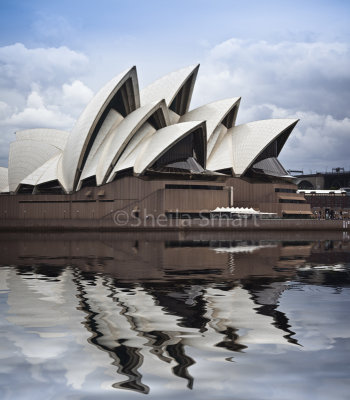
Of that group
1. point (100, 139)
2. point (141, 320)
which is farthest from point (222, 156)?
point (141, 320)

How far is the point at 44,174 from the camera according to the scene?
64.7 metres

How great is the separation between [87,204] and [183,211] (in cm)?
1143

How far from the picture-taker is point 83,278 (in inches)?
625

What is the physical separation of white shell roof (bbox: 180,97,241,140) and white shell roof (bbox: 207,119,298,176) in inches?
136

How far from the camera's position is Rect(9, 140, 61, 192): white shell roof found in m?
67.1

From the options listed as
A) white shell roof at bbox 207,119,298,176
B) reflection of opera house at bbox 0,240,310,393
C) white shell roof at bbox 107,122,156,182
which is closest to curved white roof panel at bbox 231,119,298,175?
white shell roof at bbox 207,119,298,176

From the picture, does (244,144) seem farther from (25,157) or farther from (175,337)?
(175,337)

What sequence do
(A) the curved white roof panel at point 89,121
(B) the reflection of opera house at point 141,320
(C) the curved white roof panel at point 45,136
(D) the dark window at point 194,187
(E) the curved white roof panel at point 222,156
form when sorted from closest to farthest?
(B) the reflection of opera house at point 141,320 < (A) the curved white roof panel at point 89,121 < (D) the dark window at point 194,187 < (E) the curved white roof panel at point 222,156 < (C) the curved white roof panel at point 45,136

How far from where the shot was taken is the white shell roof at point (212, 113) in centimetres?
6562

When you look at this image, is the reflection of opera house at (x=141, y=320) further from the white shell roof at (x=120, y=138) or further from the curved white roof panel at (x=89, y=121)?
the curved white roof panel at (x=89, y=121)

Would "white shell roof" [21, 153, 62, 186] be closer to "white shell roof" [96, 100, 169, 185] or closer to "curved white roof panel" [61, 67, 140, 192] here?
"curved white roof panel" [61, 67, 140, 192]

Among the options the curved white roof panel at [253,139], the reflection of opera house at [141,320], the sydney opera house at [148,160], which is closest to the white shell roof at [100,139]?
the sydney opera house at [148,160]

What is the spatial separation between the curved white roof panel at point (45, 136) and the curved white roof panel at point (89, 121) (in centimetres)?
651

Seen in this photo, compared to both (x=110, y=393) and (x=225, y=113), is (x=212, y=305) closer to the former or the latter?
(x=110, y=393)
